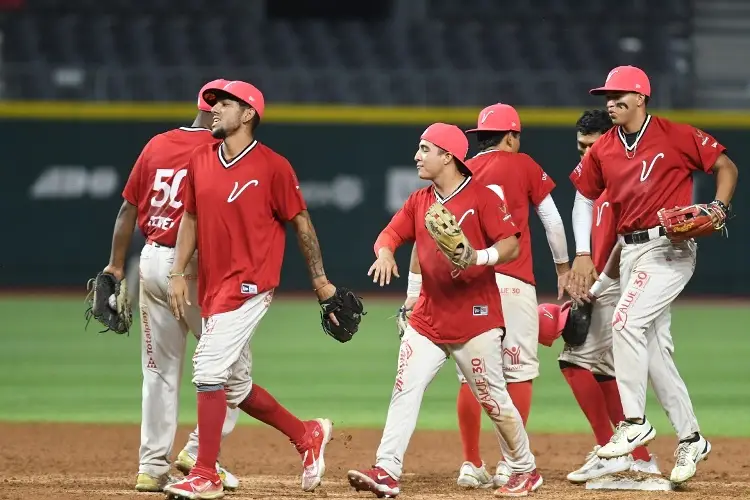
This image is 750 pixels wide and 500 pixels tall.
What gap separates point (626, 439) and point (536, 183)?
1.62 metres

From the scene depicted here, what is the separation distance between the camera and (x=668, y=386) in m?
6.78

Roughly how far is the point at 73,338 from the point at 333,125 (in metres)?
7.24

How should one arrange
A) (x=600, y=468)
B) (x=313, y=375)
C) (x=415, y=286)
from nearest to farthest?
(x=415, y=286) < (x=600, y=468) < (x=313, y=375)

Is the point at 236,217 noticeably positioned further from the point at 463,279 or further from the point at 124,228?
the point at 463,279

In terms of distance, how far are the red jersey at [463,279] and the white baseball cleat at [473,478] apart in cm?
94

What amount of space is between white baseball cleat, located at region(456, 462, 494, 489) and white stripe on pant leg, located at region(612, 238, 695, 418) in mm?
892

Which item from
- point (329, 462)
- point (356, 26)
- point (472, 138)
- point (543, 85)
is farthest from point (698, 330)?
point (356, 26)

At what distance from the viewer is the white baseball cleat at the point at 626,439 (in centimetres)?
645

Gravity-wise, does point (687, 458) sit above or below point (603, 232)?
below

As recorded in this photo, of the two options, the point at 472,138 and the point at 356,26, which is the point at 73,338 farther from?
the point at 356,26

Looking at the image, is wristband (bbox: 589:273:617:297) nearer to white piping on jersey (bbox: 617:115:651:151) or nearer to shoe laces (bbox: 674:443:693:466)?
white piping on jersey (bbox: 617:115:651:151)

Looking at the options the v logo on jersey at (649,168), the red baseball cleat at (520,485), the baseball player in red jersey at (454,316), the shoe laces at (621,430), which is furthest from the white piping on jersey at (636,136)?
the red baseball cleat at (520,485)

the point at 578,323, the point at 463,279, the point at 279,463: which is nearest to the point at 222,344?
the point at 463,279

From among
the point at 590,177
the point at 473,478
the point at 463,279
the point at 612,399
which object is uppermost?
the point at 590,177
